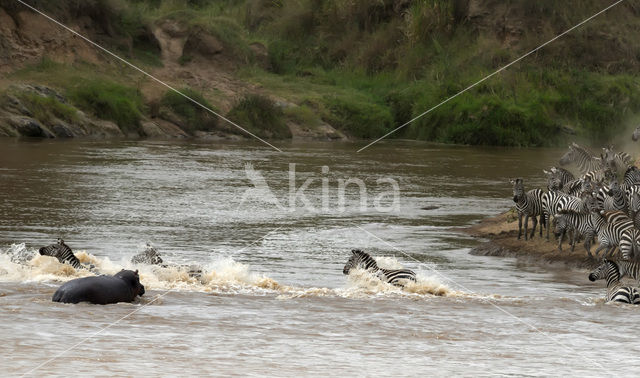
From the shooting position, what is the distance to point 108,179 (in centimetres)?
2525

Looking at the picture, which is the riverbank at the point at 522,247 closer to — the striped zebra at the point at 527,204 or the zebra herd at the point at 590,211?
the zebra herd at the point at 590,211

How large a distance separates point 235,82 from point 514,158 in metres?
14.8

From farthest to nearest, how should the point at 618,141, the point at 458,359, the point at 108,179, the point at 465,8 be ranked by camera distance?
the point at 465,8 < the point at 618,141 < the point at 108,179 < the point at 458,359

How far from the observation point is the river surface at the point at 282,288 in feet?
28.9

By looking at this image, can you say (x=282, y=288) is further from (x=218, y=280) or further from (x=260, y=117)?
(x=260, y=117)

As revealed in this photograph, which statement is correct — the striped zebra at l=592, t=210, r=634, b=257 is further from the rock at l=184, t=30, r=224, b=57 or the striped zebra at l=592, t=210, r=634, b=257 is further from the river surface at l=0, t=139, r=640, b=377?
the rock at l=184, t=30, r=224, b=57

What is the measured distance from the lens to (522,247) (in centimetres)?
1633

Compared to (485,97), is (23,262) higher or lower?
lower

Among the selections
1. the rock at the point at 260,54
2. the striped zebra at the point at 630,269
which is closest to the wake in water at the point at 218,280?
the striped zebra at the point at 630,269

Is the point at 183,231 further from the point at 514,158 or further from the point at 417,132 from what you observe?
the point at 417,132

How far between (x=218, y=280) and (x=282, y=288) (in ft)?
2.55

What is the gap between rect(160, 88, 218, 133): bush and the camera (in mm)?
41844

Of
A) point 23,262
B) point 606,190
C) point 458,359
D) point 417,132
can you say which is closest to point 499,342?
point 458,359

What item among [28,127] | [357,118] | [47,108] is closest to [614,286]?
[28,127]
